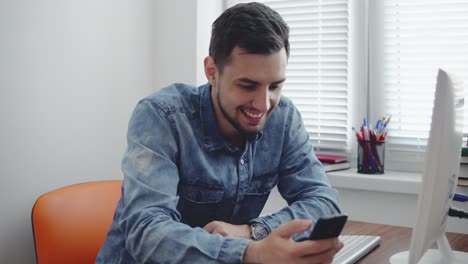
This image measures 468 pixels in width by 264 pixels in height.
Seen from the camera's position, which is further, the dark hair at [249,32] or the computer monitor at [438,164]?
the dark hair at [249,32]

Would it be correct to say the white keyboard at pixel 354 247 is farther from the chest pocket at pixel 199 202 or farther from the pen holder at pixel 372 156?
the pen holder at pixel 372 156

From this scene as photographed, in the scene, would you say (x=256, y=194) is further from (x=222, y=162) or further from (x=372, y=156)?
(x=372, y=156)

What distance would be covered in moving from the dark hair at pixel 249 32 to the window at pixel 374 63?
36.8 inches

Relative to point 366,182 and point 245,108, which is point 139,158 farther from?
point 366,182

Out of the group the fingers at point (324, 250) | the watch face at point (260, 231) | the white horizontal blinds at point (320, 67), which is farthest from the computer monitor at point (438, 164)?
the white horizontal blinds at point (320, 67)

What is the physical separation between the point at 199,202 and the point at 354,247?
414 millimetres

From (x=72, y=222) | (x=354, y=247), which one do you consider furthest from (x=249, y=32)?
(x=72, y=222)

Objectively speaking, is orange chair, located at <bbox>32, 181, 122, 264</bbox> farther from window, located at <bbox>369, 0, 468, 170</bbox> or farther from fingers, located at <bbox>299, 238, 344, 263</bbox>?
window, located at <bbox>369, 0, 468, 170</bbox>

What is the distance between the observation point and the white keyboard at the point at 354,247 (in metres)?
1.35

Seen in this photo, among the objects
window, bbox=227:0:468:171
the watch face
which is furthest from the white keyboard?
window, bbox=227:0:468:171

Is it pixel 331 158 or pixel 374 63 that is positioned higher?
pixel 374 63

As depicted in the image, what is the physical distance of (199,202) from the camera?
4.67 feet

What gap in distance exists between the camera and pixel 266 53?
1319 mm

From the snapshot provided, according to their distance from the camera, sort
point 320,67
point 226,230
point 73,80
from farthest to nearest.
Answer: point 320,67 → point 73,80 → point 226,230
